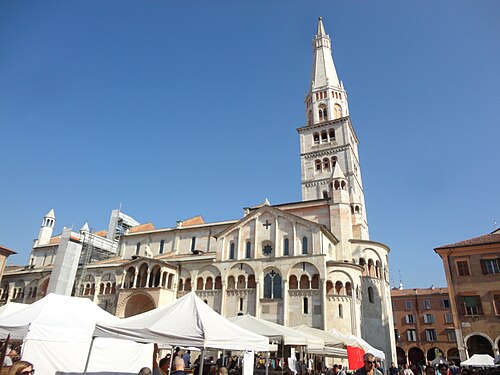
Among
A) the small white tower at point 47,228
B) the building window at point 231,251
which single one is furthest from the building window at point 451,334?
the small white tower at point 47,228

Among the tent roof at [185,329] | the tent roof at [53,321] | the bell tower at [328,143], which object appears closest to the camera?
the tent roof at [185,329]

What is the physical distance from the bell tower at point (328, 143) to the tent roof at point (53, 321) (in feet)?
90.3

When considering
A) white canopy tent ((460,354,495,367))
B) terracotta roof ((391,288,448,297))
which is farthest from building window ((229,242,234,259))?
terracotta roof ((391,288,448,297))

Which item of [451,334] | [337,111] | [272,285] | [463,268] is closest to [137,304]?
[272,285]

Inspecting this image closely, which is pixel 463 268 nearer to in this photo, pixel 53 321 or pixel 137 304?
pixel 53 321

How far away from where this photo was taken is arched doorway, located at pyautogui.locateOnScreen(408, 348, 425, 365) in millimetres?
47222

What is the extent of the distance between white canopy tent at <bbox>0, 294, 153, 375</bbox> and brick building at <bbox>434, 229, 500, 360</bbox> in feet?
88.3

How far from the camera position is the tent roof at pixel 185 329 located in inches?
314

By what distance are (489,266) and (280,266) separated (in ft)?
58.1

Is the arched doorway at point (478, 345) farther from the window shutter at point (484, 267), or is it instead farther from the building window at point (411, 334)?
the building window at point (411, 334)

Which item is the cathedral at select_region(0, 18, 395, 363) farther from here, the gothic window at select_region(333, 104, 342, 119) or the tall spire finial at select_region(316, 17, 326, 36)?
the tall spire finial at select_region(316, 17, 326, 36)

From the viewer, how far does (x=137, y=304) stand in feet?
114

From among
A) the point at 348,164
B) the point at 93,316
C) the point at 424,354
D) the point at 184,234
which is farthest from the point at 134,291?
the point at 424,354

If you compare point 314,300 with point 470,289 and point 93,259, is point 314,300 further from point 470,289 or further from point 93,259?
point 93,259
